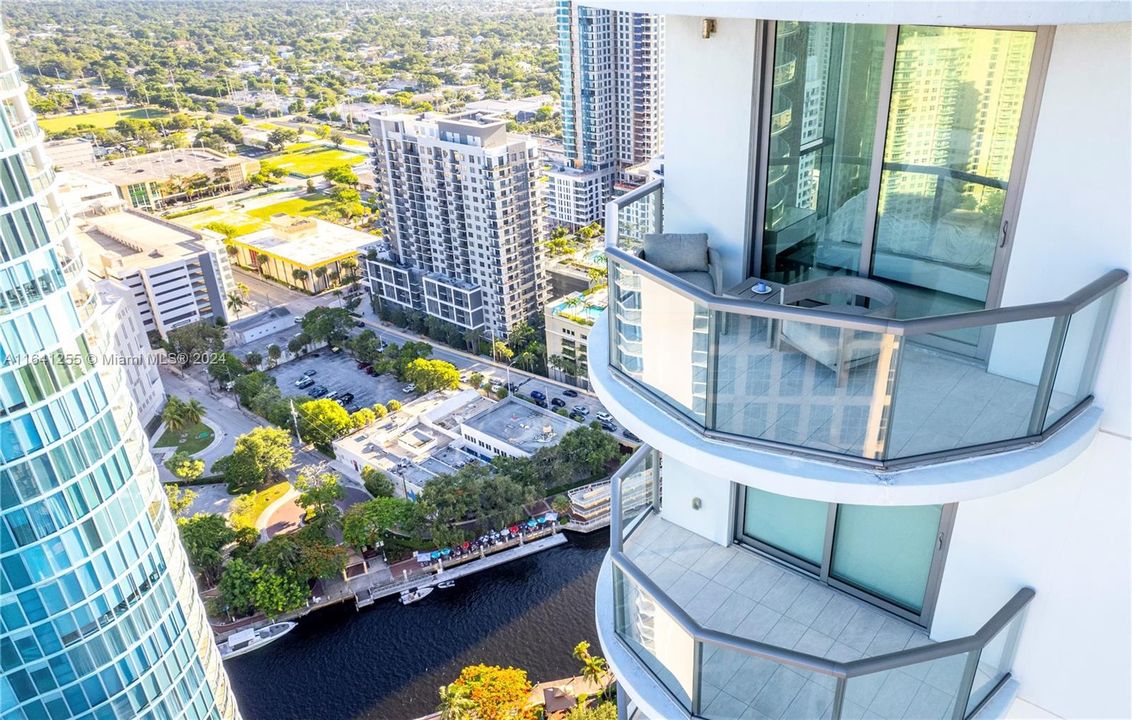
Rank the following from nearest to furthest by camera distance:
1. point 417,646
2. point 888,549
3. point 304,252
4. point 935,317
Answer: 1. point 935,317
2. point 888,549
3. point 417,646
4. point 304,252

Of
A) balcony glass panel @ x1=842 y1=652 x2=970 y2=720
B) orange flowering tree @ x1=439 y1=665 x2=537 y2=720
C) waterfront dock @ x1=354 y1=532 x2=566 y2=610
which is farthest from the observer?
waterfront dock @ x1=354 y1=532 x2=566 y2=610

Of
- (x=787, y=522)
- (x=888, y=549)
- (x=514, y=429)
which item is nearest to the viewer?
(x=888, y=549)

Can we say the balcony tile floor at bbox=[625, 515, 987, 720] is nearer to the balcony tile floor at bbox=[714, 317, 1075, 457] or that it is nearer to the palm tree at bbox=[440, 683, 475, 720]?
the balcony tile floor at bbox=[714, 317, 1075, 457]

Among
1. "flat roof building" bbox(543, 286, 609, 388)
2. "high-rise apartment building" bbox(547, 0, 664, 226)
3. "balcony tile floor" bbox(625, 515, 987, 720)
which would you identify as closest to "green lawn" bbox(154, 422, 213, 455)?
"flat roof building" bbox(543, 286, 609, 388)

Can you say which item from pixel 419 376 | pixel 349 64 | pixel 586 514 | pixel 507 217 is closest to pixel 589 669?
pixel 586 514

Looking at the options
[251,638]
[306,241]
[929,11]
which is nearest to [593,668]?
Answer: [251,638]

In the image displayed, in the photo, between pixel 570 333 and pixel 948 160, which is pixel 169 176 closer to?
pixel 570 333

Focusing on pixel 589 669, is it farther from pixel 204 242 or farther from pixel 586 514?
pixel 204 242
